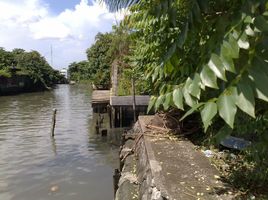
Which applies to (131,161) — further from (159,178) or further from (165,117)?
(159,178)

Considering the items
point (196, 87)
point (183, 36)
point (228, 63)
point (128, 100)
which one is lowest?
point (128, 100)

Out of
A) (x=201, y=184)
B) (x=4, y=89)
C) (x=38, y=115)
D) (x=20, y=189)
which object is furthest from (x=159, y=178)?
(x=4, y=89)

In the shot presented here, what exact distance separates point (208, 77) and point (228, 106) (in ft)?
0.68

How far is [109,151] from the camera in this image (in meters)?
17.0

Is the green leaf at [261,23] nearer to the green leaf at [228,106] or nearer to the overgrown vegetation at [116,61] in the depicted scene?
the green leaf at [228,106]

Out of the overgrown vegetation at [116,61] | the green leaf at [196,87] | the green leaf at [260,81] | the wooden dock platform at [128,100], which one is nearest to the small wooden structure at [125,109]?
the wooden dock platform at [128,100]

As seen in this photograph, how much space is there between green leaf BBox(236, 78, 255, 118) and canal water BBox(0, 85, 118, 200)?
33.3 feet

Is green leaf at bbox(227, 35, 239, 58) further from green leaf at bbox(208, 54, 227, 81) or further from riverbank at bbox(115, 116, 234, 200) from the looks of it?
riverbank at bbox(115, 116, 234, 200)

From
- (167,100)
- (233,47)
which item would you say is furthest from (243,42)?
(167,100)

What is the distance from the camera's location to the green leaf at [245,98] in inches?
59.9

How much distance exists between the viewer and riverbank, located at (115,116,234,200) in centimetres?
473

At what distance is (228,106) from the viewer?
1.56m

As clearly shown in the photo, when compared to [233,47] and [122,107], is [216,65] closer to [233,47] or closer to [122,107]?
[233,47]

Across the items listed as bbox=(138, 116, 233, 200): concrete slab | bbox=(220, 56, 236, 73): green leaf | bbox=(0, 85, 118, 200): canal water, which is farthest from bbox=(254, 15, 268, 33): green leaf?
bbox=(0, 85, 118, 200): canal water
